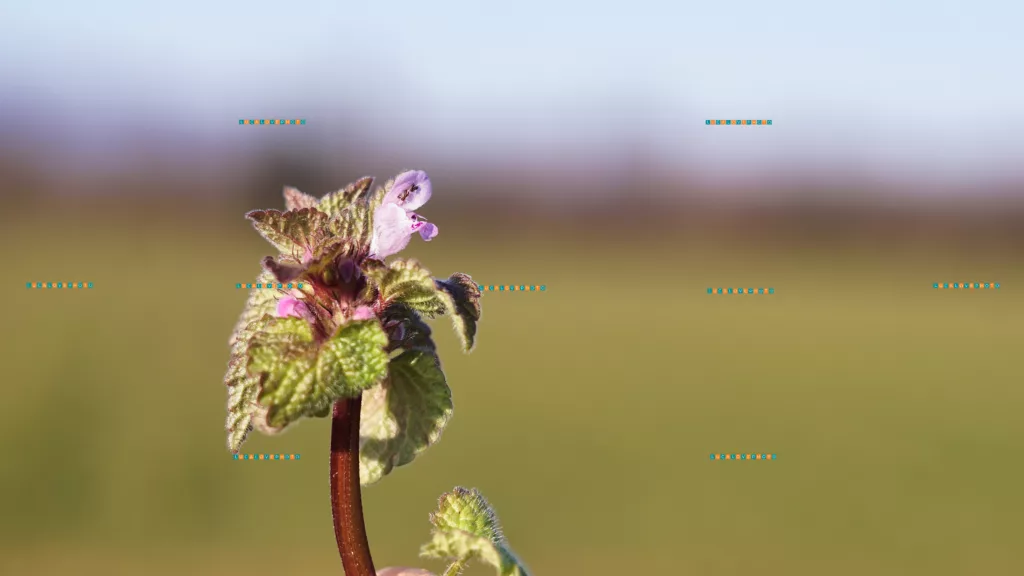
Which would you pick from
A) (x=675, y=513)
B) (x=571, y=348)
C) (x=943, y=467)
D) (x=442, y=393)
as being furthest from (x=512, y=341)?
(x=442, y=393)

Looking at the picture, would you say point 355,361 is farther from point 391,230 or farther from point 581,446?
point 581,446

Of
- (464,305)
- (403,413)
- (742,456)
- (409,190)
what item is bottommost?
(403,413)

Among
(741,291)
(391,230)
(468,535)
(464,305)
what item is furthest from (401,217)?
(741,291)

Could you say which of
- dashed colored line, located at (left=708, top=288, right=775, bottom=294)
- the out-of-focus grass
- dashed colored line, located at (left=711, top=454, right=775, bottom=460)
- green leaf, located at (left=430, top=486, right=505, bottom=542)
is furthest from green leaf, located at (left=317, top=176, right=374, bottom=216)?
dashed colored line, located at (left=708, top=288, right=775, bottom=294)

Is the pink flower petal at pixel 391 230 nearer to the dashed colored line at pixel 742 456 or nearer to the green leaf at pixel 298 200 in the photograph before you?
the green leaf at pixel 298 200

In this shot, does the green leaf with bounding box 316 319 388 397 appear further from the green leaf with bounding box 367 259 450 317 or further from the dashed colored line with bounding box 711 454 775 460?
the dashed colored line with bounding box 711 454 775 460

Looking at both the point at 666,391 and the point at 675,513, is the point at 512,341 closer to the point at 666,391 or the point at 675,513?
the point at 666,391

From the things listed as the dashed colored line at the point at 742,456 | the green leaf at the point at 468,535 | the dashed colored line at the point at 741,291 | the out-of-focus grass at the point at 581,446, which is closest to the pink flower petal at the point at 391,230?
the green leaf at the point at 468,535
